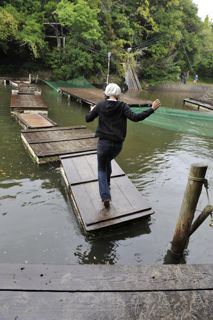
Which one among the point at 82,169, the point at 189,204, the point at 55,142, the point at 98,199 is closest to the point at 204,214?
the point at 189,204

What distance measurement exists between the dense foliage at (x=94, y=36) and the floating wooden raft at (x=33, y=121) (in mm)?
11549

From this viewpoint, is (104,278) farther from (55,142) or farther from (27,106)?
(27,106)

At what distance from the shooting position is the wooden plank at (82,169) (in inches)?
190

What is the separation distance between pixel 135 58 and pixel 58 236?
915 inches

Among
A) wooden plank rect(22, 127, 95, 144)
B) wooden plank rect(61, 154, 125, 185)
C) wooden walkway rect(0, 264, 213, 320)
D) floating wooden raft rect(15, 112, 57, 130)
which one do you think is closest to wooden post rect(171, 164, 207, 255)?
wooden walkway rect(0, 264, 213, 320)

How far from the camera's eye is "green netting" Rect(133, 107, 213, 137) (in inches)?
389

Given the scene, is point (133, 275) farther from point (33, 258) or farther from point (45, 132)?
point (45, 132)

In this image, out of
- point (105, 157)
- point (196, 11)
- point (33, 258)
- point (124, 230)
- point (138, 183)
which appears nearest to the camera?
point (33, 258)

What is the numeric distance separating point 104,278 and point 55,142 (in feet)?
16.3

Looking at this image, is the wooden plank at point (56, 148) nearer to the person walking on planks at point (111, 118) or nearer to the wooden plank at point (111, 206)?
the wooden plank at point (111, 206)

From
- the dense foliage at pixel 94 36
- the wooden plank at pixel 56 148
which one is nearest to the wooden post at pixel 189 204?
the wooden plank at pixel 56 148

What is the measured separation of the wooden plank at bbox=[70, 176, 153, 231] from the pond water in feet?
0.55

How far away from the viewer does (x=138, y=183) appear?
221 inches

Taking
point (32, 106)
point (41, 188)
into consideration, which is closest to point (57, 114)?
point (32, 106)
